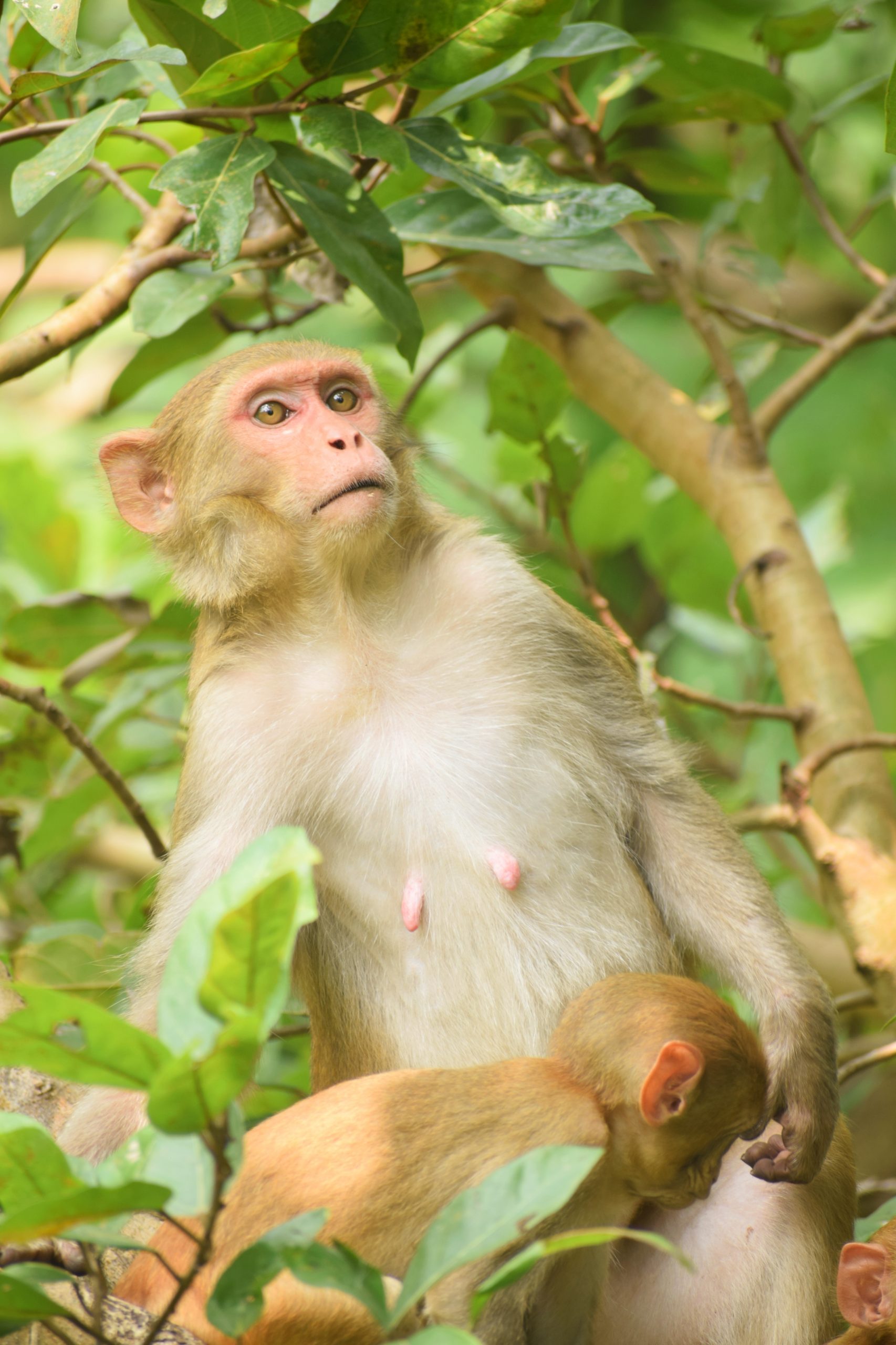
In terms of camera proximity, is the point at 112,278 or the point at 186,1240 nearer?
the point at 186,1240

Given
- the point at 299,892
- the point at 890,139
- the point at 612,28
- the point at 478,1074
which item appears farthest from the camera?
the point at 612,28

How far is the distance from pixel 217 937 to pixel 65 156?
4.10 feet

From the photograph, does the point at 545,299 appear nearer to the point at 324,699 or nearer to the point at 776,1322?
the point at 324,699

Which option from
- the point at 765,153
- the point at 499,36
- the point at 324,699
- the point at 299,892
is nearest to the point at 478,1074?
the point at 324,699

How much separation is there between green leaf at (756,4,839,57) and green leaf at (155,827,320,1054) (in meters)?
2.52

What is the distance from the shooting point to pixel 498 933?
2.35 metres

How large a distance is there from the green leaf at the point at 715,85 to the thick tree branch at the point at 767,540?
53cm

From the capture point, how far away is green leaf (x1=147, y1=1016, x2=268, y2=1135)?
117 cm

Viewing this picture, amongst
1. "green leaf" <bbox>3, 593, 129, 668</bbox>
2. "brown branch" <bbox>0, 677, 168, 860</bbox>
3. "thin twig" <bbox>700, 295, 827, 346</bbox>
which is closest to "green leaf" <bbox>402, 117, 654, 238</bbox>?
"thin twig" <bbox>700, 295, 827, 346</bbox>

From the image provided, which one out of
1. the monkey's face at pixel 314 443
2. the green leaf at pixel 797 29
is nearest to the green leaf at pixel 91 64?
the monkey's face at pixel 314 443

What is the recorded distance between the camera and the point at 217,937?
47.3 inches

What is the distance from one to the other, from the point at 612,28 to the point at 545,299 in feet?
3.46

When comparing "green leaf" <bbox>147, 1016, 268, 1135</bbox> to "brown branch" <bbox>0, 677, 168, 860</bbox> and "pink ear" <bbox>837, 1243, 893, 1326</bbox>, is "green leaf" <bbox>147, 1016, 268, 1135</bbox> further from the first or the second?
"brown branch" <bbox>0, 677, 168, 860</bbox>

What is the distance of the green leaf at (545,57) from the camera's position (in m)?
2.28
